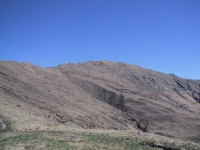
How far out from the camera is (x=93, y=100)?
6631 cm

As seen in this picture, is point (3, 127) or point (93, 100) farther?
point (93, 100)

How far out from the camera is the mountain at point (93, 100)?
47094mm

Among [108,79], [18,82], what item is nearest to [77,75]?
[108,79]

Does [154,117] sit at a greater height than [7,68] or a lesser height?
lesser

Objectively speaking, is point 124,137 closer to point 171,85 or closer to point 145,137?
point 145,137

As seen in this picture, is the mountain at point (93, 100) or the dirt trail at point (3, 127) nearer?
the dirt trail at point (3, 127)

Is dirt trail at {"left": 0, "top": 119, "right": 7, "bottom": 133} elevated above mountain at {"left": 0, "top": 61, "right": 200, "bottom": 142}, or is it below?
below

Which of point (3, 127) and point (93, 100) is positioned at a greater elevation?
point (93, 100)

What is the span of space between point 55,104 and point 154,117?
26.6m

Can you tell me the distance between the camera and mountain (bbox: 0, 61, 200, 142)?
47094 mm

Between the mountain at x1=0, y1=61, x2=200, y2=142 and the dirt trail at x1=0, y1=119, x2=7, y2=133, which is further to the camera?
the mountain at x1=0, y1=61, x2=200, y2=142

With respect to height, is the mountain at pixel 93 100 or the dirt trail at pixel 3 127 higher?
the mountain at pixel 93 100

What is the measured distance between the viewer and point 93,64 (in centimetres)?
9650

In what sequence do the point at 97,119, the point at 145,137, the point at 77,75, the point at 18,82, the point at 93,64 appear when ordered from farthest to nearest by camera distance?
the point at 93,64, the point at 77,75, the point at 18,82, the point at 97,119, the point at 145,137
